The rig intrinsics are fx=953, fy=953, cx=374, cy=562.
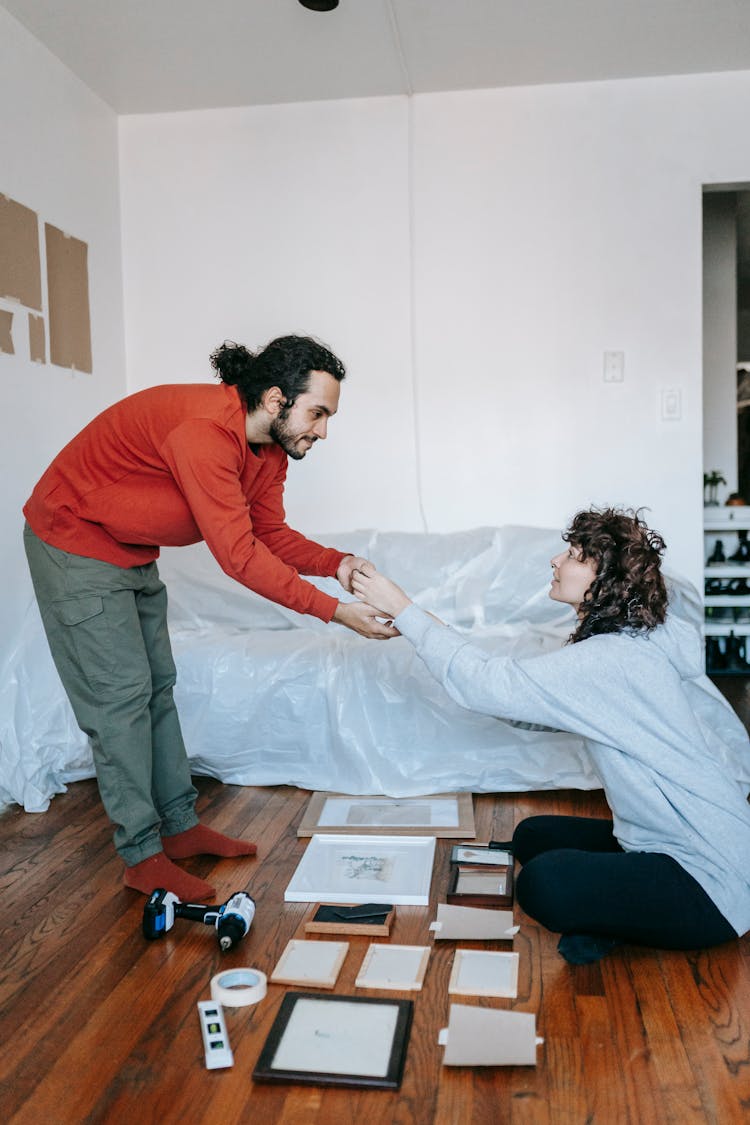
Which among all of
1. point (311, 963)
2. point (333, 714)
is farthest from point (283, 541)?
point (311, 963)

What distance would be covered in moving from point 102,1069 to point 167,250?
3037 millimetres

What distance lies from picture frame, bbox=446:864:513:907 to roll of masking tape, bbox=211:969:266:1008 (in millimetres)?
466

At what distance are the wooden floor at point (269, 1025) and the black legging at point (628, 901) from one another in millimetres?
69

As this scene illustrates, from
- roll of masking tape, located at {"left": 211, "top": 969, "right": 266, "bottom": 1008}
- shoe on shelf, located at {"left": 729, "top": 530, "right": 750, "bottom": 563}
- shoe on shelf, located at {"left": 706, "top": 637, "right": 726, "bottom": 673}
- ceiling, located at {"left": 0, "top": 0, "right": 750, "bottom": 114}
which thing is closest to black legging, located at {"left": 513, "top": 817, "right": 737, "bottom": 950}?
roll of masking tape, located at {"left": 211, "top": 969, "right": 266, "bottom": 1008}

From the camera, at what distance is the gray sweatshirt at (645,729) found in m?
1.57

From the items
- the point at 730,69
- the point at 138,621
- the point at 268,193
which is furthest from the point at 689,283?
the point at 138,621

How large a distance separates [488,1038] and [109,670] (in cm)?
99

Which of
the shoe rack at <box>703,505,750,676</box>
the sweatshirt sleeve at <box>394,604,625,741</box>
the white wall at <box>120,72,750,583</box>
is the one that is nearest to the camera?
the sweatshirt sleeve at <box>394,604,625,741</box>

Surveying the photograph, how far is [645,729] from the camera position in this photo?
1.61 metres

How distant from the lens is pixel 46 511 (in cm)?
191

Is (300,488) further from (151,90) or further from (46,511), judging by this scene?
(46,511)

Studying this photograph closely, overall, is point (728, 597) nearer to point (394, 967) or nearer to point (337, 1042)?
point (394, 967)

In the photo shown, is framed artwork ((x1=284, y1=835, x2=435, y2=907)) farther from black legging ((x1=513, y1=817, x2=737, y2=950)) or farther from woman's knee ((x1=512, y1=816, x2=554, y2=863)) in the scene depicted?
black legging ((x1=513, y1=817, x2=737, y2=950))

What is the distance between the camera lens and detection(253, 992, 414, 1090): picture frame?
1305mm
